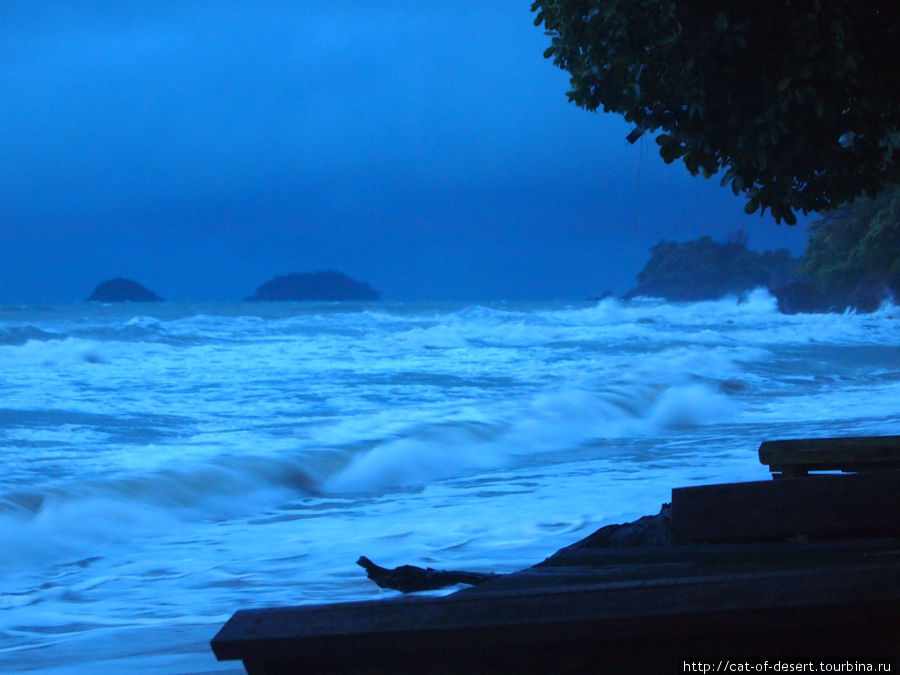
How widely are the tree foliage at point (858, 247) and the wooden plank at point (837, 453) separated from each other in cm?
3601

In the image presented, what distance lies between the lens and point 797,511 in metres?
3.39

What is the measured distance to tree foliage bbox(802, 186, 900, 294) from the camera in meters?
40.6

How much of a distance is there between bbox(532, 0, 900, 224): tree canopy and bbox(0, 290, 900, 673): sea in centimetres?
251

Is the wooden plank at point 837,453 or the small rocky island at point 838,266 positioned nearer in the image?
the wooden plank at point 837,453

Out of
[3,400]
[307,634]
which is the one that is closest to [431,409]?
[3,400]

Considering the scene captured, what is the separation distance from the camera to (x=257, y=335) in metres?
34.9

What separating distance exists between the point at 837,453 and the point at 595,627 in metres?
2.73

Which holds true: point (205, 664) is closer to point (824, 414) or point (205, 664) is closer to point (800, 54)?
point (800, 54)

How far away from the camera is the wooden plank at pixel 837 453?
4547 mm

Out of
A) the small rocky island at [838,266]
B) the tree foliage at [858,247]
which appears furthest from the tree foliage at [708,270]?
the tree foliage at [858,247]

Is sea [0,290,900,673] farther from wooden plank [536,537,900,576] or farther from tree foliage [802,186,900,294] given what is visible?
tree foliage [802,186,900,294]

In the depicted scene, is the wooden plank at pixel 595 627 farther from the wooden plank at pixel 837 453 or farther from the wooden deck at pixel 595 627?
the wooden plank at pixel 837 453

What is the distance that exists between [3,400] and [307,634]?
45.6 ft

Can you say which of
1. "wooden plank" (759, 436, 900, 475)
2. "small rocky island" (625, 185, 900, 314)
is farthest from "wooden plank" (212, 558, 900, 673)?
"small rocky island" (625, 185, 900, 314)
